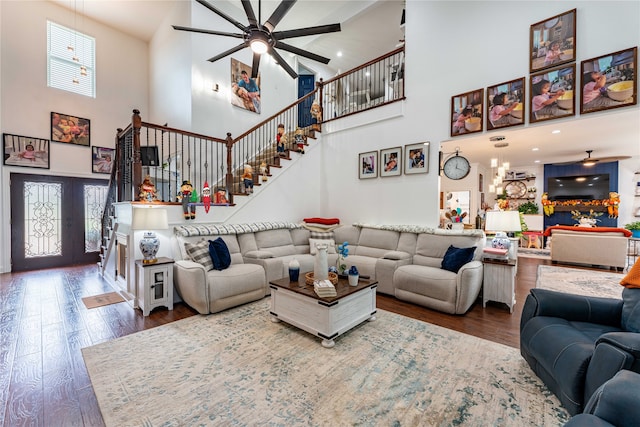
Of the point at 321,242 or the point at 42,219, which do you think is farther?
the point at 42,219

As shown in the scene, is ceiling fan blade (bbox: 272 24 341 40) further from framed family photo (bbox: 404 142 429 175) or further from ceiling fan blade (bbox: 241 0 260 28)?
framed family photo (bbox: 404 142 429 175)

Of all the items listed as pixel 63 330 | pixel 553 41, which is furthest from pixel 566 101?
pixel 63 330

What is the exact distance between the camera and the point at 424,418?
5.34ft

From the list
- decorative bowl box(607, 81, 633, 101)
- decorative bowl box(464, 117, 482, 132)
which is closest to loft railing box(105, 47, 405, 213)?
decorative bowl box(464, 117, 482, 132)

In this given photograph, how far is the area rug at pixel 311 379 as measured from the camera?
1644 mm

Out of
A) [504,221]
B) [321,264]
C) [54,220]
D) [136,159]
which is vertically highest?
[136,159]

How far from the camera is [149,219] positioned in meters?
3.23

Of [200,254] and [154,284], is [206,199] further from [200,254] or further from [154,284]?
[154,284]

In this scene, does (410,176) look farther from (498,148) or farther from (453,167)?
(498,148)

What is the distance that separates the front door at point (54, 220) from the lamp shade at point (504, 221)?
8283 millimetres

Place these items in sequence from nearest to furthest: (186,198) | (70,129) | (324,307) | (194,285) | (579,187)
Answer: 1. (324,307)
2. (194,285)
3. (186,198)
4. (70,129)
5. (579,187)

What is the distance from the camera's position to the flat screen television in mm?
8383

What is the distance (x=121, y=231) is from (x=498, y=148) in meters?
6.95

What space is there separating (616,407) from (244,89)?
24.7 ft
